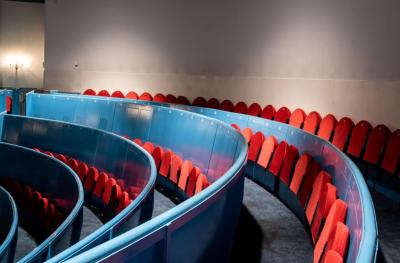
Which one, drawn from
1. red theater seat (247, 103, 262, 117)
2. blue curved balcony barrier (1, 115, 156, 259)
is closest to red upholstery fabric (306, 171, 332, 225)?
blue curved balcony barrier (1, 115, 156, 259)

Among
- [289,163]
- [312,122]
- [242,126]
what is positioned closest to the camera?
[289,163]

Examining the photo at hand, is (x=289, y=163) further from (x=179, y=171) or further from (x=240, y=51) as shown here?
(x=240, y=51)

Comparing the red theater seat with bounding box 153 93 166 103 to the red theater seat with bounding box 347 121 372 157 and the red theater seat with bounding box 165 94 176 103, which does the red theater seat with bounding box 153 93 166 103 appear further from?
the red theater seat with bounding box 347 121 372 157

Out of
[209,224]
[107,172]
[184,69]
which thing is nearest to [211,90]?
[184,69]

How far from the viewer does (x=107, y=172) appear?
375cm

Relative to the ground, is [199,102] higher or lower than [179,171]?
higher

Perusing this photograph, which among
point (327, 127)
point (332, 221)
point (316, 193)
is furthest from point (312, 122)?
point (332, 221)

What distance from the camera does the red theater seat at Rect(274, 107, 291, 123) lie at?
5053mm

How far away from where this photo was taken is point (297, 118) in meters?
4.84

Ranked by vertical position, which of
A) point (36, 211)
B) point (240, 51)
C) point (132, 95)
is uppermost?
point (240, 51)

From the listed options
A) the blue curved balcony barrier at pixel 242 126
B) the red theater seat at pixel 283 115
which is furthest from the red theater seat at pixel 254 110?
the blue curved balcony barrier at pixel 242 126

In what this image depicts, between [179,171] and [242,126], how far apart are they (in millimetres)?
941

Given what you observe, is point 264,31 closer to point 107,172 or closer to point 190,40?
point 190,40

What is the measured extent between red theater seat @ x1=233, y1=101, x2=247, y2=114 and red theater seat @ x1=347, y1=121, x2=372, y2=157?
87.1 inches
